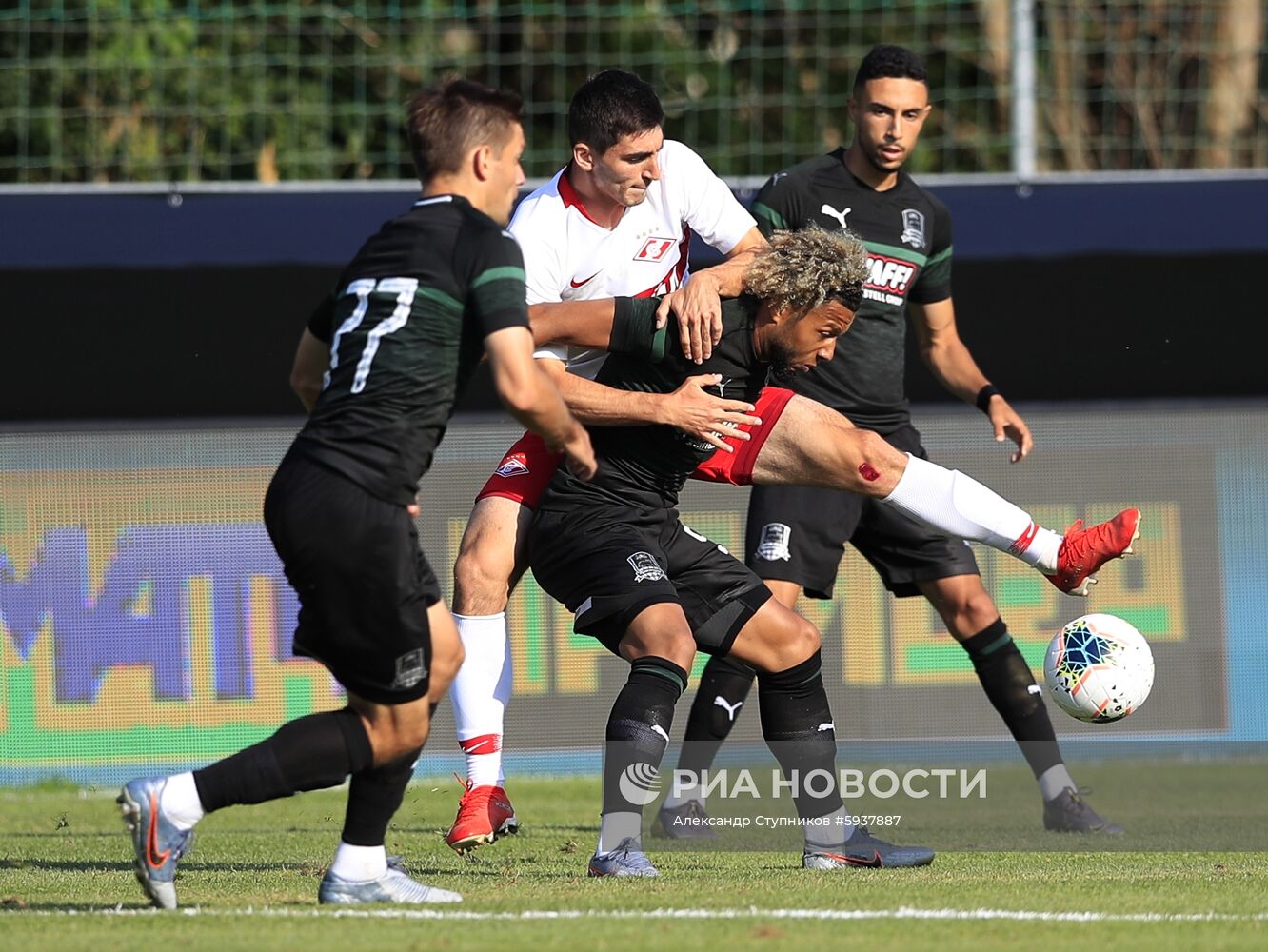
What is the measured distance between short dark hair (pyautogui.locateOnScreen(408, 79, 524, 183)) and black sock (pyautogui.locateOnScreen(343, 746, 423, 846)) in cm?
144

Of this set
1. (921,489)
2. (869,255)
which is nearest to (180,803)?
(921,489)

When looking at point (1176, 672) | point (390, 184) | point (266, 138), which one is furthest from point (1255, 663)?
point (266, 138)

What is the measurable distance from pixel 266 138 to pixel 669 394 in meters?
7.73

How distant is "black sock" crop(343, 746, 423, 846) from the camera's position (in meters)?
A: 4.52

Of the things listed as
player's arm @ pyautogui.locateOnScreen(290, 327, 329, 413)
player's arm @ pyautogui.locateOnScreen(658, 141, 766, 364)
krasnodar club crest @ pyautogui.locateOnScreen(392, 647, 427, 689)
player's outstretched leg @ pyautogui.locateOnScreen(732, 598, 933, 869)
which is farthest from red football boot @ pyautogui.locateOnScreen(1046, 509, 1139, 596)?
player's arm @ pyautogui.locateOnScreen(290, 327, 329, 413)

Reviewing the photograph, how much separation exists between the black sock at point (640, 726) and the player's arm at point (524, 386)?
106 cm

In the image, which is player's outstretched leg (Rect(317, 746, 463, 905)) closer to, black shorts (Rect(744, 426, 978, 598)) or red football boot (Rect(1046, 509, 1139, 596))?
red football boot (Rect(1046, 509, 1139, 596))

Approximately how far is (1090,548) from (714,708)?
1763mm

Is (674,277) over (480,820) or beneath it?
over

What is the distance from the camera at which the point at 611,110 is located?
5.55 metres

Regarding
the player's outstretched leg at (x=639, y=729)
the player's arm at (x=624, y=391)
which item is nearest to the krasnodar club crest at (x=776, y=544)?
the player's arm at (x=624, y=391)

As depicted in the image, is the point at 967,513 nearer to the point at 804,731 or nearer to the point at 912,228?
the point at 804,731

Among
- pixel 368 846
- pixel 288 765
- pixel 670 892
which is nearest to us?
pixel 288 765

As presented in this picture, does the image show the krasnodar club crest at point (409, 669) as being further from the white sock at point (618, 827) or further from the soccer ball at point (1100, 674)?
the soccer ball at point (1100, 674)
